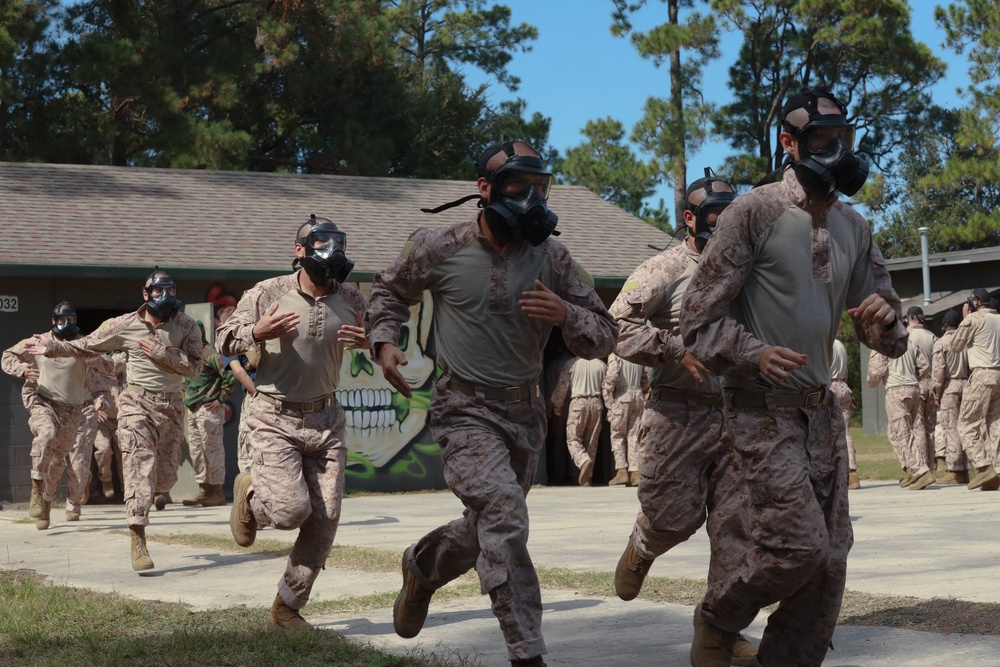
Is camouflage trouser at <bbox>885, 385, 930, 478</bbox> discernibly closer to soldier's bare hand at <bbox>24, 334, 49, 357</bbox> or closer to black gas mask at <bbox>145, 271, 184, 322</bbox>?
black gas mask at <bbox>145, 271, 184, 322</bbox>

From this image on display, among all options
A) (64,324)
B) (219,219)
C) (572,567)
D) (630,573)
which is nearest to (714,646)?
(630,573)

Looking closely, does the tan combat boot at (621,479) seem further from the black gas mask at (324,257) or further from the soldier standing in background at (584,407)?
the black gas mask at (324,257)

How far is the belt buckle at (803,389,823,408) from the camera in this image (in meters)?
5.45

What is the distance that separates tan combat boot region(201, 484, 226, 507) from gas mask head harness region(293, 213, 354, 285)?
404 inches

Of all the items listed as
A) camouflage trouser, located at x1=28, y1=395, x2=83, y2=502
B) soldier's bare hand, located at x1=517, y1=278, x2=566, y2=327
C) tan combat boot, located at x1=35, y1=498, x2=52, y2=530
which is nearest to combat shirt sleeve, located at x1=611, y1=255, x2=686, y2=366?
soldier's bare hand, located at x1=517, y1=278, x2=566, y2=327

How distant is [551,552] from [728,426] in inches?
219

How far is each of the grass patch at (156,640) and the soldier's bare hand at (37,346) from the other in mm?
5231

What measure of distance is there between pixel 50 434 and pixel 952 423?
1085 centimetres

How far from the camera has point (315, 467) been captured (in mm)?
7902

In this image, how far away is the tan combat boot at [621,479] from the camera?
20719 millimetres

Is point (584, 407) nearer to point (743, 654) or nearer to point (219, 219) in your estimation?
point (219, 219)

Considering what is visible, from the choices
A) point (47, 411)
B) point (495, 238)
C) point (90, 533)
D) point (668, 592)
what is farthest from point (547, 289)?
point (47, 411)

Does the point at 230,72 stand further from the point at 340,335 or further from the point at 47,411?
the point at 340,335

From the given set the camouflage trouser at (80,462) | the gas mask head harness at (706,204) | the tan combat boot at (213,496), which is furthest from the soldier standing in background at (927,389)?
the gas mask head harness at (706,204)
